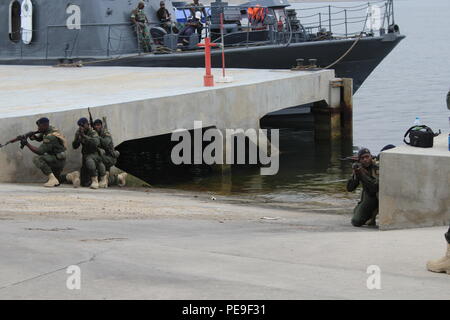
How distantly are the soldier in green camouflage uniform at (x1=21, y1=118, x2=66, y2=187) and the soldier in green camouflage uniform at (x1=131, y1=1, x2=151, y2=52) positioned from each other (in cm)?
994

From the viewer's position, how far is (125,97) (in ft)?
48.7

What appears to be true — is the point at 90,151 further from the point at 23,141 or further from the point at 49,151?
the point at 23,141

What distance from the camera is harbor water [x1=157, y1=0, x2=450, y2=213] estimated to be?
15266mm

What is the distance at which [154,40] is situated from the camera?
2289 centimetres

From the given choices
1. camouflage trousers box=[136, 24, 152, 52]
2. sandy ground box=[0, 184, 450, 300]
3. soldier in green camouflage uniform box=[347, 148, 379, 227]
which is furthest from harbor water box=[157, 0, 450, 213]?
camouflage trousers box=[136, 24, 152, 52]

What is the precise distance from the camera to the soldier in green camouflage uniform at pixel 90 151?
12.4 metres

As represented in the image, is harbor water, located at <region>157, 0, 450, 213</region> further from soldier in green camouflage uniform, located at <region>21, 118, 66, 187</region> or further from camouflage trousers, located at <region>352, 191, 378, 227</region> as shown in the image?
soldier in green camouflage uniform, located at <region>21, 118, 66, 187</region>

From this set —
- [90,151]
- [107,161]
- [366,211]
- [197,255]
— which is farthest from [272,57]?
[197,255]

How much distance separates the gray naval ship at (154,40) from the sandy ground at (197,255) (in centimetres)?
1192

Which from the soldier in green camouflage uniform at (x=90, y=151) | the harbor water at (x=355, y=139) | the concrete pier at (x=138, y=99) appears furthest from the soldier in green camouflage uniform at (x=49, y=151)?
the harbor water at (x=355, y=139)

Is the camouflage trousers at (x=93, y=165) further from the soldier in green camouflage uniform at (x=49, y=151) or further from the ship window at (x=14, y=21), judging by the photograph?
the ship window at (x=14, y=21)

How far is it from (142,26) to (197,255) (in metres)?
15.6

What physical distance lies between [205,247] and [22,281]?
1.84 m
